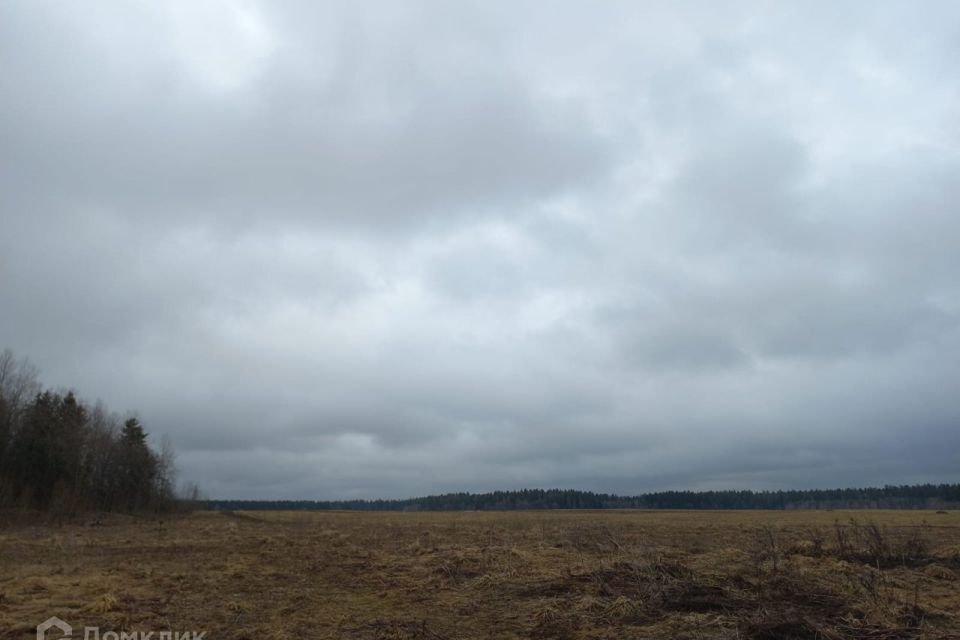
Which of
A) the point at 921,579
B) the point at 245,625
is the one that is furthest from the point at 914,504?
the point at 245,625

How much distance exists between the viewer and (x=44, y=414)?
193 feet

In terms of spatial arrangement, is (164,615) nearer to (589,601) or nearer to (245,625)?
(245,625)

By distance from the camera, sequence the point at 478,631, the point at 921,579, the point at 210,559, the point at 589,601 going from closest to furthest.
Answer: the point at 478,631 → the point at 589,601 → the point at 921,579 → the point at 210,559

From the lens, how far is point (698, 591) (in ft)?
38.4

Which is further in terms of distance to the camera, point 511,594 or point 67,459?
point 67,459

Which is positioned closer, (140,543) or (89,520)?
(140,543)

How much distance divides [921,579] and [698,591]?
6387 millimetres

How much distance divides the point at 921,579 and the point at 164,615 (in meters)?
16.1

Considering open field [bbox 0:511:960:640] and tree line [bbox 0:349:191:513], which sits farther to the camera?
tree line [bbox 0:349:191:513]

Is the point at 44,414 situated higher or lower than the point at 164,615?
higher

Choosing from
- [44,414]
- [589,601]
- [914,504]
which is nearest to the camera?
[589,601]

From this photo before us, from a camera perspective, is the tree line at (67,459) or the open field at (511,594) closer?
the open field at (511,594)

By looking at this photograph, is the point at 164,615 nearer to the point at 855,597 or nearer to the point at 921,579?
the point at 855,597

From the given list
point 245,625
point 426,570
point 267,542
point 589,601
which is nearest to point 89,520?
point 267,542
